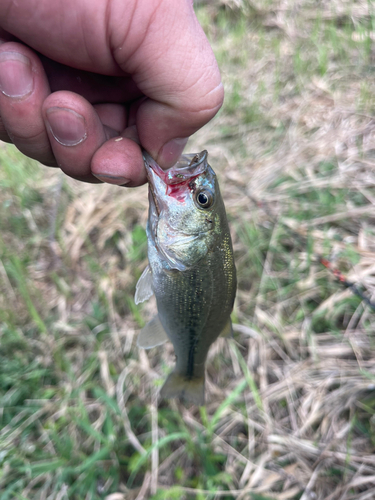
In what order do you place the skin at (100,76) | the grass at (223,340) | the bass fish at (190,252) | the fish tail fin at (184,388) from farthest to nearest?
the grass at (223,340)
the fish tail fin at (184,388)
the bass fish at (190,252)
the skin at (100,76)

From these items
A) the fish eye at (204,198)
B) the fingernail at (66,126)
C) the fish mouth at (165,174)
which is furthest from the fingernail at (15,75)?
the fish eye at (204,198)

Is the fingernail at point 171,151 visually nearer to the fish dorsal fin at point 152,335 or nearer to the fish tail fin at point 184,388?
the fish dorsal fin at point 152,335

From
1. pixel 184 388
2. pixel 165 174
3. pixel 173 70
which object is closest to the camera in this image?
pixel 173 70

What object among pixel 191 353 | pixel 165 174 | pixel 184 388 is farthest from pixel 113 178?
pixel 184 388

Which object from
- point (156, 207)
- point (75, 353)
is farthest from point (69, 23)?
point (75, 353)

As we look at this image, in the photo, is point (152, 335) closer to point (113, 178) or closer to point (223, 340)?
point (113, 178)

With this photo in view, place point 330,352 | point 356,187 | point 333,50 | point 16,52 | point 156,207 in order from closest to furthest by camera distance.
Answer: point 16,52 → point 156,207 → point 330,352 → point 356,187 → point 333,50

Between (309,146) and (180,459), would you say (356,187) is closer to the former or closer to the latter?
(309,146)
